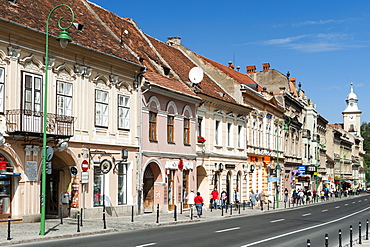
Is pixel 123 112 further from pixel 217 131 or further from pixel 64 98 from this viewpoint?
pixel 217 131

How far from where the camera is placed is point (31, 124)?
24.4 meters

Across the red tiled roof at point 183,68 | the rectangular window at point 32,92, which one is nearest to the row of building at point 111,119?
the rectangular window at point 32,92

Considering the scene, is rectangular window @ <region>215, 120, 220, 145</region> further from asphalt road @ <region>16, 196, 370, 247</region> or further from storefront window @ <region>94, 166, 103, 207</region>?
asphalt road @ <region>16, 196, 370, 247</region>

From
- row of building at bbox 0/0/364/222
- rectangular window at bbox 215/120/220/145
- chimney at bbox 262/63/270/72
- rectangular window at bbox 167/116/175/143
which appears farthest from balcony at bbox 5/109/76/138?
chimney at bbox 262/63/270/72

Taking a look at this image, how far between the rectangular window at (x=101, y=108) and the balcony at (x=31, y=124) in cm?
368

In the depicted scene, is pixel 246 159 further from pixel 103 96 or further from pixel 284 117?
pixel 103 96

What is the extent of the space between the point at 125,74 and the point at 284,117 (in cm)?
3638

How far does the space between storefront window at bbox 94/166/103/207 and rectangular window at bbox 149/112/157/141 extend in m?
5.59

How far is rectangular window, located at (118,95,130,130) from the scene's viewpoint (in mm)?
31734

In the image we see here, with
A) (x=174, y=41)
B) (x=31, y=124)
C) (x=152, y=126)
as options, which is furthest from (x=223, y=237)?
(x=174, y=41)

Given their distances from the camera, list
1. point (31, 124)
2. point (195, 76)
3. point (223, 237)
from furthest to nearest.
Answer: point (195, 76) < point (31, 124) < point (223, 237)

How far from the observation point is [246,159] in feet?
167

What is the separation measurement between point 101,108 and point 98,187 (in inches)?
163

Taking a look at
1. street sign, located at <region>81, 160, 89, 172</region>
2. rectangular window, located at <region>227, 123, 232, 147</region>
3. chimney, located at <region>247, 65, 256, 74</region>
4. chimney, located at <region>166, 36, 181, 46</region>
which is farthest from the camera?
chimney, located at <region>247, 65, 256, 74</region>
